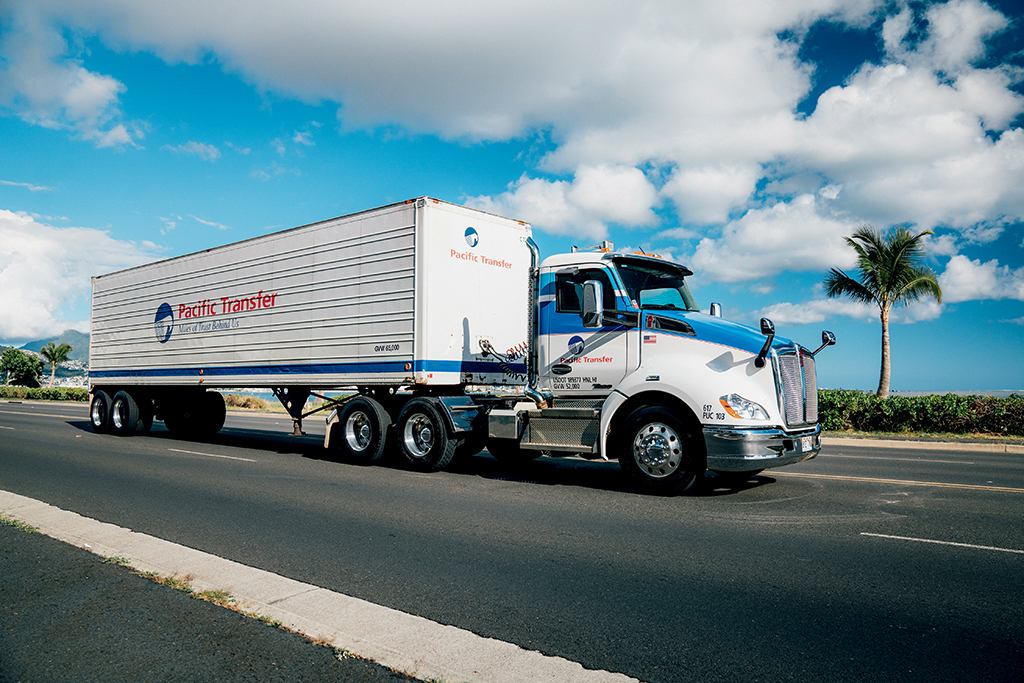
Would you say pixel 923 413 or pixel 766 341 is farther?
pixel 923 413

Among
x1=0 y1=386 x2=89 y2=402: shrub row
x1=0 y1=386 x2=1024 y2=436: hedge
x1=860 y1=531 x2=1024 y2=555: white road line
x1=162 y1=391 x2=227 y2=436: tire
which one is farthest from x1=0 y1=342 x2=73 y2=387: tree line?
x1=860 y1=531 x2=1024 y2=555: white road line

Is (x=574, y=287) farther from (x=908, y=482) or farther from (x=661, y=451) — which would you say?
(x=908, y=482)

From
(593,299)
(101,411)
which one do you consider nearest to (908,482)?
(593,299)

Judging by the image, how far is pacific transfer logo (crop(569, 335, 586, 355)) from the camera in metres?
9.34

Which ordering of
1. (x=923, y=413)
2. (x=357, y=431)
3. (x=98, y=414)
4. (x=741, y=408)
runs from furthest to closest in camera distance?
(x=923, y=413)
(x=98, y=414)
(x=357, y=431)
(x=741, y=408)

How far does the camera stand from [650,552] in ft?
18.5

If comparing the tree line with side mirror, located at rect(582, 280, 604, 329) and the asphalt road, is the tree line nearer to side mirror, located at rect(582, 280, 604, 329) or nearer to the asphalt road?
the asphalt road

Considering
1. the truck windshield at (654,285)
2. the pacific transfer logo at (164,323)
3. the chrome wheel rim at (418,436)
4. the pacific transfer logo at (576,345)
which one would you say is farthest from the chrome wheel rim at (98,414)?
the truck windshield at (654,285)

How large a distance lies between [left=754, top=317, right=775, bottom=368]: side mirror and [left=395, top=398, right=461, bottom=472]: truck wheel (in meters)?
4.54

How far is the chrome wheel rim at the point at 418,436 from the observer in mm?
10633

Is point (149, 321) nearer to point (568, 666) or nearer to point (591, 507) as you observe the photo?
point (591, 507)

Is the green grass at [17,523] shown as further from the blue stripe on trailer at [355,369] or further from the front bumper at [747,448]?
the front bumper at [747,448]

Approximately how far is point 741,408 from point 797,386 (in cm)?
112

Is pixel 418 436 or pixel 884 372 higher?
pixel 884 372
